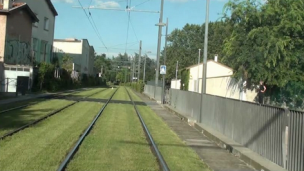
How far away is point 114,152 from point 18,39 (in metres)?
31.5

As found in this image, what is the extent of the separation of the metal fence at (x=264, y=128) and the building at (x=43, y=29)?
37923 millimetres

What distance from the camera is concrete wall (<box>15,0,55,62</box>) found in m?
49.5

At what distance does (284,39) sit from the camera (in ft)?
76.9

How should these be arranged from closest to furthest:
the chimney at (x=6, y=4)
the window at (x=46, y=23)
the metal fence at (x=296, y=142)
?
the metal fence at (x=296, y=142), the chimney at (x=6, y=4), the window at (x=46, y=23)

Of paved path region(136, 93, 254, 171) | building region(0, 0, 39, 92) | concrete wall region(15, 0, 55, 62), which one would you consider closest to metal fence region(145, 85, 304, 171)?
paved path region(136, 93, 254, 171)

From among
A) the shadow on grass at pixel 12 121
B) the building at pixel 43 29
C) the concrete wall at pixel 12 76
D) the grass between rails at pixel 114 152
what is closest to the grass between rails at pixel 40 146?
the grass between rails at pixel 114 152

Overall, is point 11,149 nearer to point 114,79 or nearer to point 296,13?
point 296,13

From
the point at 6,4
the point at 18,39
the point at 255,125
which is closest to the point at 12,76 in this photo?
the point at 18,39

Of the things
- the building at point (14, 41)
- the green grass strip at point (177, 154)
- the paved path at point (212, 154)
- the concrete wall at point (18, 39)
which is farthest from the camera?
the concrete wall at point (18, 39)

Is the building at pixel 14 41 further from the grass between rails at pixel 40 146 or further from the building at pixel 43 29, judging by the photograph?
the grass between rails at pixel 40 146

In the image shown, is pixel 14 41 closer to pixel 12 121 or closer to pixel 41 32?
pixel 41 32

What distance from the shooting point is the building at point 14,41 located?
33125mm

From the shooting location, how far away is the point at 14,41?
37.2 m

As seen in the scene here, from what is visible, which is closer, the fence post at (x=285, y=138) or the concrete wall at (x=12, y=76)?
the fence post at (x=285, y=138)
